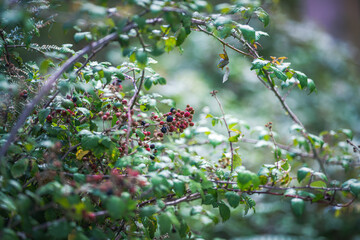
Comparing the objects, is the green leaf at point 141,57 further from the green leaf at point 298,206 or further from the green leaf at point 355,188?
the green leaf at point 355,188

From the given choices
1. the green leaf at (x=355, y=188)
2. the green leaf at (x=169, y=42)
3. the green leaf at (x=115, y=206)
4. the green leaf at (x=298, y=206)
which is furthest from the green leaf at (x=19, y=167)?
the green leaf at (x=355, y=188)

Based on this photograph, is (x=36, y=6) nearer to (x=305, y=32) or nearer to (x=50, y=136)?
(x=50, y=136)

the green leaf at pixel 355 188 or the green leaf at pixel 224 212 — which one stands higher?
the green leaf at pixel 355 188

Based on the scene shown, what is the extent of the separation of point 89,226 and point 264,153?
2643mm

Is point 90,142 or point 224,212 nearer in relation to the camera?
point 90,142

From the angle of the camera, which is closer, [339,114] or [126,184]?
[126,184]

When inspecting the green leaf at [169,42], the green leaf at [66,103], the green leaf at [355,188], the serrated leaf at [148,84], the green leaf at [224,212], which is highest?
the green leaf at [169,42]

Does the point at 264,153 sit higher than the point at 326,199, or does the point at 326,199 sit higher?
the point at 326,199

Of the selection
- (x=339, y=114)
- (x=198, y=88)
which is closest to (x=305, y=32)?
(x=339, y=114)

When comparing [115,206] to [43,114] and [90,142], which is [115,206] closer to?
[90,142]

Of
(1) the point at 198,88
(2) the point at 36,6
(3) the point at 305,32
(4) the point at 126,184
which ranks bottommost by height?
(1) the point at 198,88

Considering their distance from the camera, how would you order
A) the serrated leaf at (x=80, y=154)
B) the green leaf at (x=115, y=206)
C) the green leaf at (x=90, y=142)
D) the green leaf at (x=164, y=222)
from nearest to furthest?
the green leaf at (x=115, y=206), the green leaf at (x=164, y=222), the green leaf at (x=90, y=142), the serrated leaf at (x=80, y=154)

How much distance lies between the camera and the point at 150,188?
0.84 m

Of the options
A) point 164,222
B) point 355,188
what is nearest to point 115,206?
point 164,222
